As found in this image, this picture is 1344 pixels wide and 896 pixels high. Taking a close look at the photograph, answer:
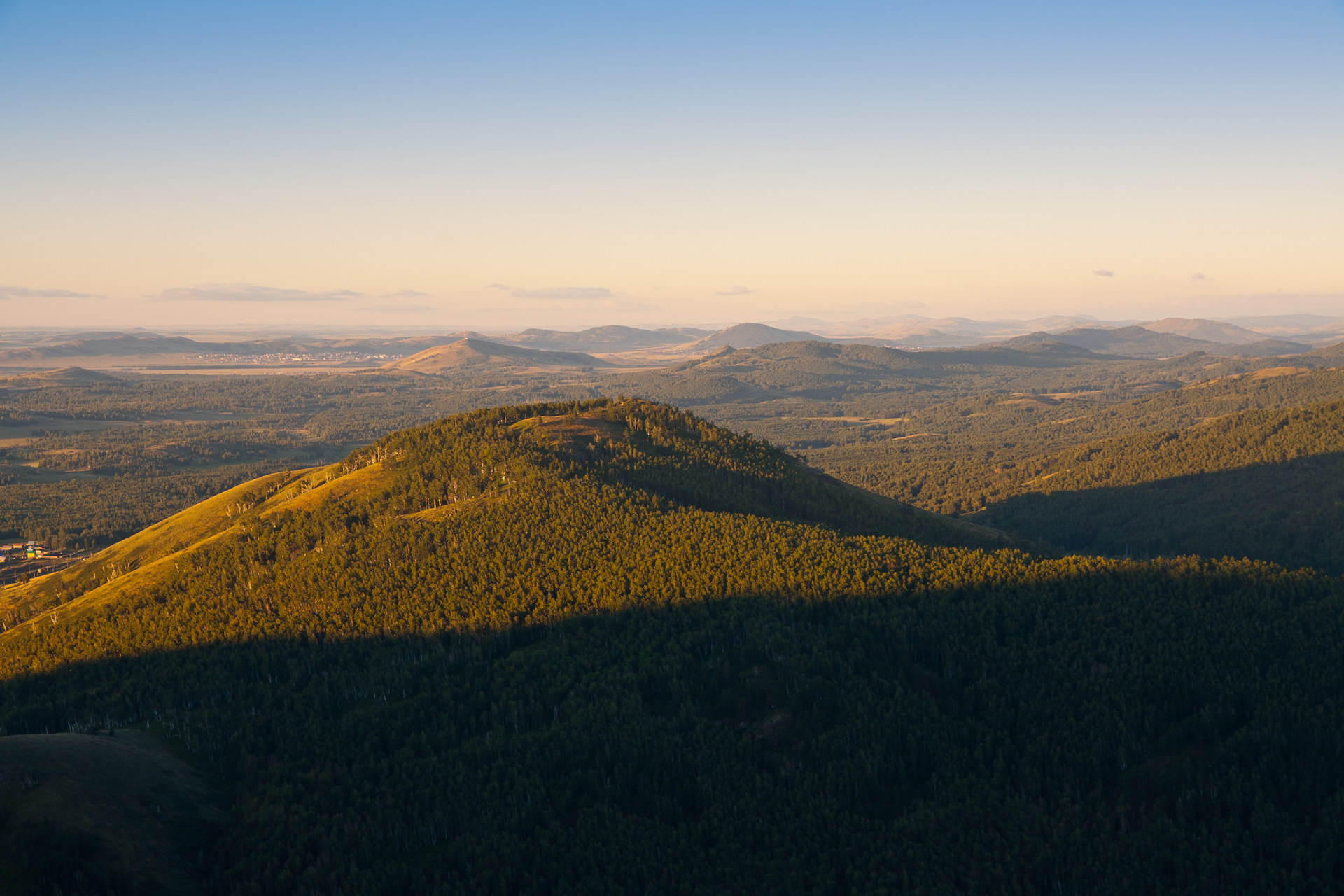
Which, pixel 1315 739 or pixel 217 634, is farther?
pixel 217 634

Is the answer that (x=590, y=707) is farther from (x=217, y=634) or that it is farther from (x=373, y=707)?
(x=217, y=634)

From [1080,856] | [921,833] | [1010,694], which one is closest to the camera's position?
[1080,856]

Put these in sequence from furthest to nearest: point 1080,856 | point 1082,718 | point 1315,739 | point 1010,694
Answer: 1. point 1010,694
2. point 1082,718
3. point 1315,739
4. point 1080,856

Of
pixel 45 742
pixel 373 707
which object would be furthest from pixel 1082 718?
pixel 45 742

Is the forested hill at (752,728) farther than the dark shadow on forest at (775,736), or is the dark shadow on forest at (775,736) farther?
the dark shadow on forest at (775,736)

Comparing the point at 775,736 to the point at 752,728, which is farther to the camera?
the point at 752,728

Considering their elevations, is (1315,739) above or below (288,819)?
above

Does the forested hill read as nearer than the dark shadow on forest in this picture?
Yes

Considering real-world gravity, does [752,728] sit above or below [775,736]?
above
